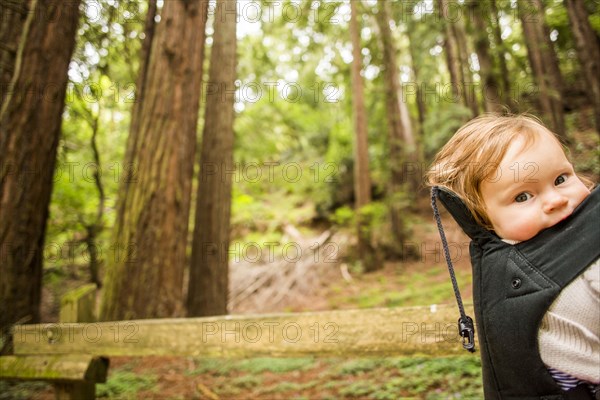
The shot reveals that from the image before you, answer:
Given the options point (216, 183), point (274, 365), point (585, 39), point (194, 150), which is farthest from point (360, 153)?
point (274, 365)

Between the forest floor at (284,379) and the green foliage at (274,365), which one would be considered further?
the green foliage at (274,365)

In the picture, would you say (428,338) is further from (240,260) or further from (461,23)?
(461,23)

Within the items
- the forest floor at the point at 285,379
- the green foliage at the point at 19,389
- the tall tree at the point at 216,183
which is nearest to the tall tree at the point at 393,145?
the tall tree at the point at 216,183

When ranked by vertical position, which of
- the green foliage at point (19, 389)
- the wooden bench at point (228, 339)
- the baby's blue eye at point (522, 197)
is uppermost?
the baby's blue eye at point (522, 197)

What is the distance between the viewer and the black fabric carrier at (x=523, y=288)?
3.54ft

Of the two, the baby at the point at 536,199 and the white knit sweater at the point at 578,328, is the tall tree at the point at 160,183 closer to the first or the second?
the baby at the point at 536,199

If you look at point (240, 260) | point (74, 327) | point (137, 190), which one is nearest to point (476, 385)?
point (74, 327)

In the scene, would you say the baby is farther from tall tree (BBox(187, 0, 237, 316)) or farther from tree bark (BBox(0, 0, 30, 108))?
tall tree (BBox(187, 0, 237, 316))

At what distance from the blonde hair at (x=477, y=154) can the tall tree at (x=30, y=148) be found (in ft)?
14.6

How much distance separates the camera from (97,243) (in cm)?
720

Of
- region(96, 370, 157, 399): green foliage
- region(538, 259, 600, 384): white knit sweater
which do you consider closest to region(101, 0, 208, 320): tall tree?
region(96, 370, 157, 399): green foliage

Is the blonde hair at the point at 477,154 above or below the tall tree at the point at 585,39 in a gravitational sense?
below

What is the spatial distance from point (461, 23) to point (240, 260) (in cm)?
1079

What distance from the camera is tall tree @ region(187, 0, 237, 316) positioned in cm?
595
